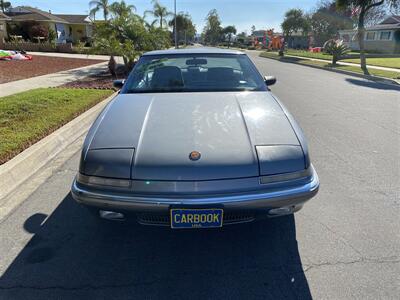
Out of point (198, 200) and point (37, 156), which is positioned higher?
point (198, 200)

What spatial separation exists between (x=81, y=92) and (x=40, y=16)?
3666 cm

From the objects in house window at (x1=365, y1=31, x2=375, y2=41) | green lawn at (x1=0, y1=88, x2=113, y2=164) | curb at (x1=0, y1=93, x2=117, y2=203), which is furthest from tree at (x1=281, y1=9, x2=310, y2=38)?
curb at (x1=0, y1=93, x2=117, y2=203)

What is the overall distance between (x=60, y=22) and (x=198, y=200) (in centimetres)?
4629

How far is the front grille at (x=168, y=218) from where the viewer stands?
2.40 metres

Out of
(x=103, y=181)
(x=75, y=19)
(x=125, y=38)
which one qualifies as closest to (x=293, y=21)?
(x=75, y=19)

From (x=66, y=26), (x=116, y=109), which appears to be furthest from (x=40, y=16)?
(x=116, y=109)

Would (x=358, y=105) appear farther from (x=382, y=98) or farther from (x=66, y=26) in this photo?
(x=66, y=26)

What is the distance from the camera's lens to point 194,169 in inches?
91.0

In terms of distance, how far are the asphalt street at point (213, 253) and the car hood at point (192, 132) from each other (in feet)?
2.50

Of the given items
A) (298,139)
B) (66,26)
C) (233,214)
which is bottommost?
(233,214)

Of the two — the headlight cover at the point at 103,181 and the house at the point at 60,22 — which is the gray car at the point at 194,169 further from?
the house at the point at 60,22

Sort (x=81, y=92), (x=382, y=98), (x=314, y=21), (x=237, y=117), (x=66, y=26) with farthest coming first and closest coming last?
(x=314, y=21) < (x=66, y=26) < (x=382, y=98) < (x=81, y=92) < (x=237, y=117)

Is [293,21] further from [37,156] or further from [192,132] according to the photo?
[192,132]

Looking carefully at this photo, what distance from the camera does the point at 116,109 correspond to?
125 inches
